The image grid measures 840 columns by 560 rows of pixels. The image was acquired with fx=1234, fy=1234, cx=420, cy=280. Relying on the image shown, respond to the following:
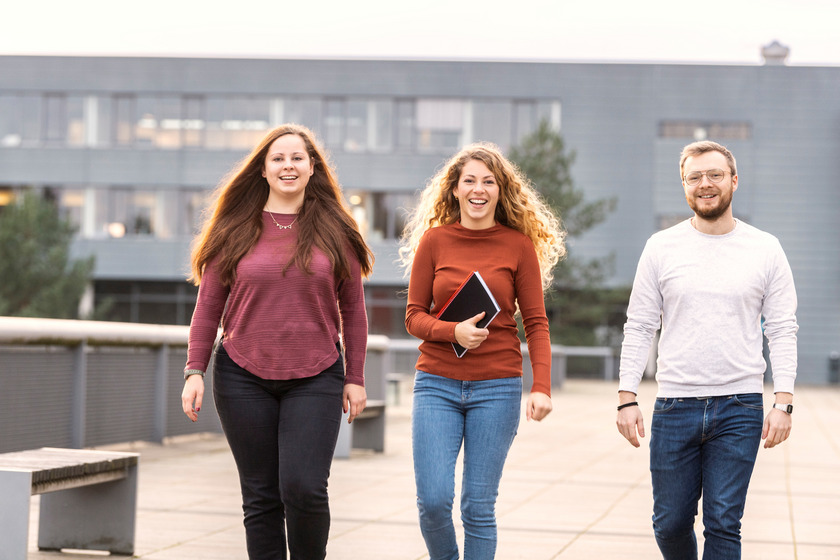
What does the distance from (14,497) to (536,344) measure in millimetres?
2481

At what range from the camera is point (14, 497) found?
18.2 ft

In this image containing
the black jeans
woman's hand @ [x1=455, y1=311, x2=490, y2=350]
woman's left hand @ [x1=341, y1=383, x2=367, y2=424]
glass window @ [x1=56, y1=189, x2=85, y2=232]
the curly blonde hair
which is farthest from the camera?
glass window @ [x1=56, y1=189, x2=85, y2=232]

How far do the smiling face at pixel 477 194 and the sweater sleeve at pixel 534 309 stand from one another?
20cm

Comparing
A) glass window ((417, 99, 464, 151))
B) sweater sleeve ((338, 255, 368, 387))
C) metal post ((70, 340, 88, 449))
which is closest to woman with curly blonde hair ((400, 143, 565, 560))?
sweater sleeve ((338, 255, 368, 387))

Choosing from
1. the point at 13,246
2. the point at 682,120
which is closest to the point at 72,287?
the point at 13,246

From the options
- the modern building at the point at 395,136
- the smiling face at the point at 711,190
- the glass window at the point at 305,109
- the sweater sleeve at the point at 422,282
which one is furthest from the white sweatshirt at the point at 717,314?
the glass window at the point at 305,109

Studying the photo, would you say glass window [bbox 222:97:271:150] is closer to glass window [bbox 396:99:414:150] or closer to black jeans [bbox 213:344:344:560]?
glass window [bbox 396:99:414:150]

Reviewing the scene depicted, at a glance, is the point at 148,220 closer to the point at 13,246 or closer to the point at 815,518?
the point at 13,246

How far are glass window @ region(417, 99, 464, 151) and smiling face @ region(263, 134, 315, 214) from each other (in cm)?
4223

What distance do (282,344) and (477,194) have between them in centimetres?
98

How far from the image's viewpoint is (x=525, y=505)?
9250mm

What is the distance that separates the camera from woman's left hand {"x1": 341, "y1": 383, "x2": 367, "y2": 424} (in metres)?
4.78

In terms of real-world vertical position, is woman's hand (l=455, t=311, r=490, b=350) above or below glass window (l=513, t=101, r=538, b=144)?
below

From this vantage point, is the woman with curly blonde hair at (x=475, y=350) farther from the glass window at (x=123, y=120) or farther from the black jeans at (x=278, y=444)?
the glass window at (x=123, y=120)
